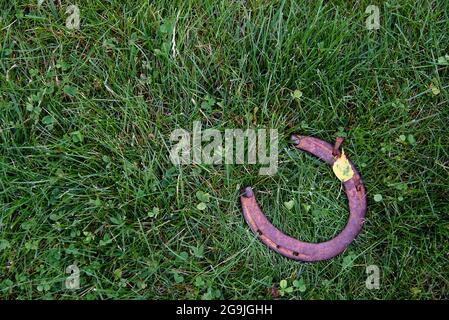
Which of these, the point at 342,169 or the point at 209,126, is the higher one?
the point at 209,126

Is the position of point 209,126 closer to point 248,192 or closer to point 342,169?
point 248,192

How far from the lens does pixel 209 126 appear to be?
2373 mm

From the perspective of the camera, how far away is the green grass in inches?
88.4

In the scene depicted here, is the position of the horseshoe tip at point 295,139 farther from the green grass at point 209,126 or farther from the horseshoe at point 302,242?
the horseshoe at point 302,242

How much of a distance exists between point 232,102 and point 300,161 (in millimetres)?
375

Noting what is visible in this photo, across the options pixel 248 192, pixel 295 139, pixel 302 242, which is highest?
pixel 295 139

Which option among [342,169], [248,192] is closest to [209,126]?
[248,192]

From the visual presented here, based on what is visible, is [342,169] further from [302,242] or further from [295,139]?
[302,242]

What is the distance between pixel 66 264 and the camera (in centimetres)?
223

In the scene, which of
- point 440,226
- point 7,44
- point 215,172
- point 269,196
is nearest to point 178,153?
point 215,172

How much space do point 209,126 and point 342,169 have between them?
0.58 m

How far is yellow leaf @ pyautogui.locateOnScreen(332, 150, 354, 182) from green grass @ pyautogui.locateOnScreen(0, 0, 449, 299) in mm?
42

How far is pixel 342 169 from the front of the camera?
2354 mm

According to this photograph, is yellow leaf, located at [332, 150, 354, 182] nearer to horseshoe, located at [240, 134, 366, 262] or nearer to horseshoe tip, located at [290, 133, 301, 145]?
horseshoe, located at [240, 134, 366, 262]
